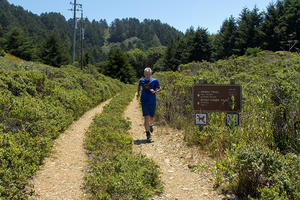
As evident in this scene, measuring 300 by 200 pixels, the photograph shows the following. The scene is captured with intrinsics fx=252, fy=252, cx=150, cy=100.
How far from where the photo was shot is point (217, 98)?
5.27 metres

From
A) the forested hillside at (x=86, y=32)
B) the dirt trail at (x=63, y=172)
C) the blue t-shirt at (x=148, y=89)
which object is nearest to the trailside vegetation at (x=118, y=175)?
the dirt trail at (x=63, y=172)

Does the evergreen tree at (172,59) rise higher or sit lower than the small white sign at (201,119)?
higher

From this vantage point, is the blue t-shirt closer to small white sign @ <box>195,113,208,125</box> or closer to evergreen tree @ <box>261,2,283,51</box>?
small white sign @ <box>195,113,208,125</box>

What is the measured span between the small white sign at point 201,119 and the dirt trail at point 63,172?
8.24ft

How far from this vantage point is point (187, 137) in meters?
6.24

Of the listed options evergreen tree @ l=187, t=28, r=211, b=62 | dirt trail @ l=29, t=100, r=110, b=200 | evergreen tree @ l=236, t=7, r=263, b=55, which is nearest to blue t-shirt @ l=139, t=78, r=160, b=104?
dirt trail @ l=29, t=100, r=110, b=200

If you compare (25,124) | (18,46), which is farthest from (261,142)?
(18,46)

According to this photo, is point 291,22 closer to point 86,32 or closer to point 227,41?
point 227,41

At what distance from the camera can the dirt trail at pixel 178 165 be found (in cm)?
387

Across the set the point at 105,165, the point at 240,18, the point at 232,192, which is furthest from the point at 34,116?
the point at 240,18

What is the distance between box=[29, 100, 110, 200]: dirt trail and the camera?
3680 mm

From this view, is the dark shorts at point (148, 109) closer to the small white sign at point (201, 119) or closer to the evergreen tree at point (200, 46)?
the small white sign at point (201, 119)

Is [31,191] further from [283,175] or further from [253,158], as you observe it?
[283,175]

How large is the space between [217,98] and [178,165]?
160cm
